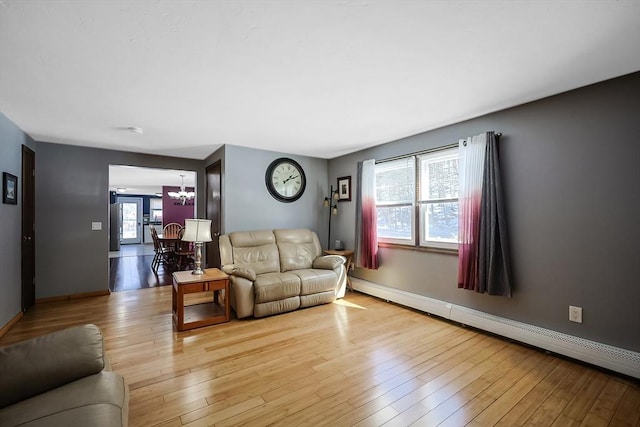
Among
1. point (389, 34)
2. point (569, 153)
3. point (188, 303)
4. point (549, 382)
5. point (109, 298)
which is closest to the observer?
point (389, 34)

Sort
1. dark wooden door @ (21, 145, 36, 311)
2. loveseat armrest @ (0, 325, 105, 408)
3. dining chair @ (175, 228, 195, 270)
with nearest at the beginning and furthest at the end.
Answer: loveseat armrest @ (0, 325, 105, 408) → dark wooden door @ (21, 145, 36, 311) → dining chair @ (175, 228, 195, 270)

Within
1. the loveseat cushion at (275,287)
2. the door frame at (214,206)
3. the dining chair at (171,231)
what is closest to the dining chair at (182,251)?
the dining chair at (171,231)

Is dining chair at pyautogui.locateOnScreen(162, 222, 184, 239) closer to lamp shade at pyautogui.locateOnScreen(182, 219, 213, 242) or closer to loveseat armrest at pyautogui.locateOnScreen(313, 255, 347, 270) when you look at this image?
lamp shade at pyautogui.locateOnScreen(182, 219, 213, 242)

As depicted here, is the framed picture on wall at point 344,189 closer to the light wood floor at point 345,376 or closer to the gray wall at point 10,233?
the light wood floor at point 345,376

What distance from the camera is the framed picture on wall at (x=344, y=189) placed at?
15.8ft

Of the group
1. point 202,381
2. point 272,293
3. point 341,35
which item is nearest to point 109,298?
point 272,293

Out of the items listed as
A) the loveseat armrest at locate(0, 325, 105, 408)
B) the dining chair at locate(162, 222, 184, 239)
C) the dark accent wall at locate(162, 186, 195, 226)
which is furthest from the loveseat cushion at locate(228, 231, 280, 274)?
the dark accent wall at locate(162, 186, 195, 226)

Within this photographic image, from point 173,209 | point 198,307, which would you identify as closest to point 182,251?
point 198,307

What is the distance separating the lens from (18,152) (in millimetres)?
3338

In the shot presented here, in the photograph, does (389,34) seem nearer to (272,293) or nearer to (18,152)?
(272,293)

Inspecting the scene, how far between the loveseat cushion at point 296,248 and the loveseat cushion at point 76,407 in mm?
2852

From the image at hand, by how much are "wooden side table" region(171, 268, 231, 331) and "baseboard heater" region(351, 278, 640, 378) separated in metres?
2.27

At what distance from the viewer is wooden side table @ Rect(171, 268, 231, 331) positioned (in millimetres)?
2998

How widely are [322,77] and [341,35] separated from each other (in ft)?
1.73
